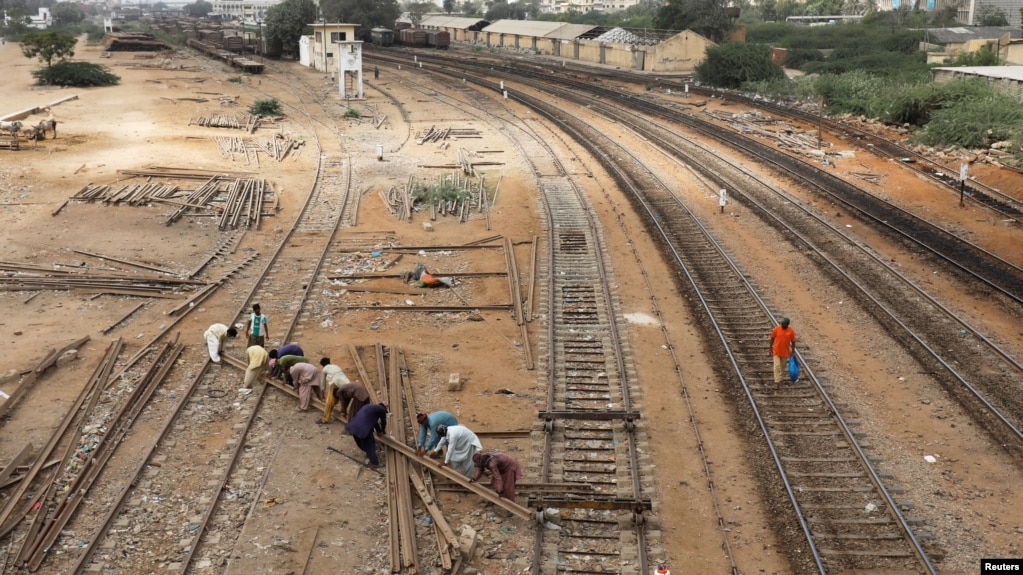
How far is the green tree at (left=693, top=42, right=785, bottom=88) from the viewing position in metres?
53.7

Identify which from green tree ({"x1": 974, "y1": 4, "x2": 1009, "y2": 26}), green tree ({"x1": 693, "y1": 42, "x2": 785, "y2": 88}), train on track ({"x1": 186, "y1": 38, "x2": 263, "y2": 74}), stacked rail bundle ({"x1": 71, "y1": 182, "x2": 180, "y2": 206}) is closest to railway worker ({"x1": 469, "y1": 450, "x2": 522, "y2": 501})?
stacked rail bundle ({"x1": 71, "y1": 182, "x2": 180, "y2": 206})

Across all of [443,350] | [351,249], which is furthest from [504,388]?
[351,249]

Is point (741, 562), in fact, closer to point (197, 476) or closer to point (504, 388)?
point (504, 388)

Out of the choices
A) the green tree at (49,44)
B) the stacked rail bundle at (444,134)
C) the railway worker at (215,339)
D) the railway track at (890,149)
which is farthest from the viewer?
the green tree at (49,44)

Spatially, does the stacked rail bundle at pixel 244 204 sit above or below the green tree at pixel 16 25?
below

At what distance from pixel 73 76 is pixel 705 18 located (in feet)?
147

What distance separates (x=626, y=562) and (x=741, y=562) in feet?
4.13

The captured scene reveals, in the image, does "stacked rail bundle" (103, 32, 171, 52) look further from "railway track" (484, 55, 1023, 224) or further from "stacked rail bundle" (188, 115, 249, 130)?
"stacked rail bundle" (188, 115, 249, 130)

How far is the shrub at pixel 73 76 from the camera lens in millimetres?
55531

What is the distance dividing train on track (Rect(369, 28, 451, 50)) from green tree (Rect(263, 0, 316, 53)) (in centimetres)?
1074

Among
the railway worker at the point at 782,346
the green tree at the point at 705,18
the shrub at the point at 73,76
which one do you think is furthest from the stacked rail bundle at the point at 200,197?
the green tree at the point at 705,18

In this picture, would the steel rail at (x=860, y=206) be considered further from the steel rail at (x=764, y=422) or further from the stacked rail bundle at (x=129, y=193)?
the stacked rail bundle at (x=129, y=193)

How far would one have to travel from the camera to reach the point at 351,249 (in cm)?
2266

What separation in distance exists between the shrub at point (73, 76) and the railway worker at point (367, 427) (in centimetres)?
5057
